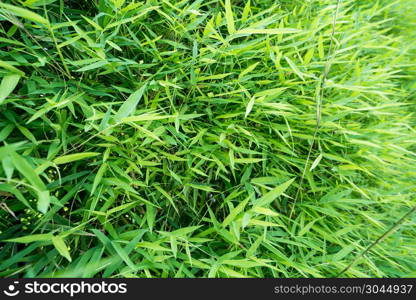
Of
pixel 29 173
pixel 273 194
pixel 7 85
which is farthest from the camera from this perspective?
pixel 273 194

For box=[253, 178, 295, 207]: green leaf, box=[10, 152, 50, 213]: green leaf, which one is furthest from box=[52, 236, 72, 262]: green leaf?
box=[253, 178, 295, 207]: green leaf

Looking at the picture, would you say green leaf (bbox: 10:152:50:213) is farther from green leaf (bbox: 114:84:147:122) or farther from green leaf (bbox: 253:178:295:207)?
green leaf (bbox: 253:178:295:207)

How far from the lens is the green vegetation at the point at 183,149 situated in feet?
2.64

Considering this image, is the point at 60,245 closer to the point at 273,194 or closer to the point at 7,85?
the point at 7,85

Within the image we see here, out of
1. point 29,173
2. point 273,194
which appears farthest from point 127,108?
point 273,194

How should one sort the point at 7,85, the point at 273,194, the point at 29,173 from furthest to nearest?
the point at 273,194 → the point at 7,85 → the point at 29,173

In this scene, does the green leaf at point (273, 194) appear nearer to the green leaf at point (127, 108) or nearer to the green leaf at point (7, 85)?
the green leaf at point (127, 108)

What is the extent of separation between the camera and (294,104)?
43.3 inches

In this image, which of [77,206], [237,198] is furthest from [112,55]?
[237,198]

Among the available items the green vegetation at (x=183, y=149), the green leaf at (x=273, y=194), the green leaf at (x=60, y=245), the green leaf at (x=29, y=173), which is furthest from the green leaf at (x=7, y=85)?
the green leaf at (x=273, y=194)

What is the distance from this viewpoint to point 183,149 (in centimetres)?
97

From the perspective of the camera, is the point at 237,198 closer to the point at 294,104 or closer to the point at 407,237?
the point at 294,104

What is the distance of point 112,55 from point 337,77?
783 mm

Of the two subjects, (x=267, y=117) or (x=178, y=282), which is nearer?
(x=178, y=282)
